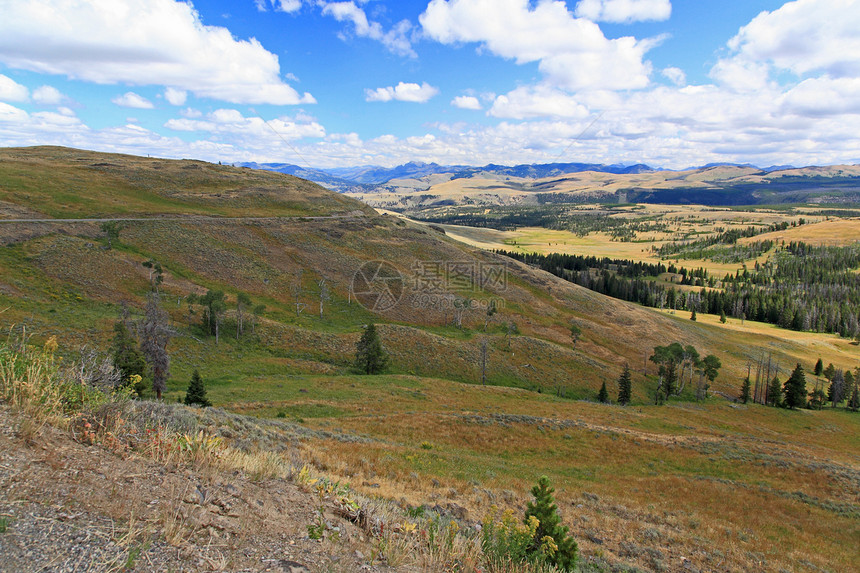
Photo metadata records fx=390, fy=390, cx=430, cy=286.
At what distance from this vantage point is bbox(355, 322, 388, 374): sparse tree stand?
48.8 metres

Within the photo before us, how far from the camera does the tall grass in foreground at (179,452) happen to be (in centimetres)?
638

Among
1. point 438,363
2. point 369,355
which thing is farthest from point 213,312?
point 438,363

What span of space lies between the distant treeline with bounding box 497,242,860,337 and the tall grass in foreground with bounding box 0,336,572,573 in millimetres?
149250

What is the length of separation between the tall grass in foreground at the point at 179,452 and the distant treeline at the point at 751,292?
490ft

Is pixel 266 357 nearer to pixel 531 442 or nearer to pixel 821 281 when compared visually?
pixel 531 442

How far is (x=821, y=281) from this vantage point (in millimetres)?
180875

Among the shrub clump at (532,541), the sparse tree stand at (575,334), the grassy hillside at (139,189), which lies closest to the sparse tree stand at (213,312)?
the grassy hillside at (139,189)

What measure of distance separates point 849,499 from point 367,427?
27653 millimetres

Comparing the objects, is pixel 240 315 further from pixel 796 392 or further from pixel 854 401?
pixel 854 401

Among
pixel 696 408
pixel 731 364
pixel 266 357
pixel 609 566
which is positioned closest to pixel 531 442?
pixel 609 566

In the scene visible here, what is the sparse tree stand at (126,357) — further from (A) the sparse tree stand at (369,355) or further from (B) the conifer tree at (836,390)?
(B) the conifer tree at (836,390)

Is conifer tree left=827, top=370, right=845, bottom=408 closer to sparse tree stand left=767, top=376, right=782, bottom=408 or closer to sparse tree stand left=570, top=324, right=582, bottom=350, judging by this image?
sparse tree stand left=767, top=376, right=782, bottom=408

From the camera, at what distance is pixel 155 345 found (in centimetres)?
2955

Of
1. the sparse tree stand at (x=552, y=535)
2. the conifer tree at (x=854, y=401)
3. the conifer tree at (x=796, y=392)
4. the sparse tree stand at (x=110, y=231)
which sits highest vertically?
the sparse tree stand at (x=110, y=231)
